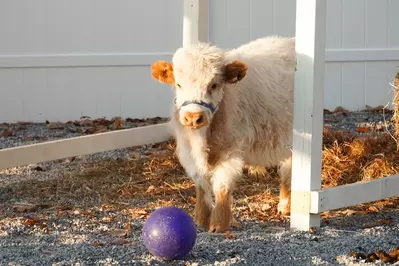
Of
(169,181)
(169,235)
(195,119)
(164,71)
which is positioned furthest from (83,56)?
(169,235)

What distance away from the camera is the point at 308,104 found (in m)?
5.53

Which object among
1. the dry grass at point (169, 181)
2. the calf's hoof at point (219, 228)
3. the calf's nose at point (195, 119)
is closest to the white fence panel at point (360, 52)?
the dry grass at point (169, 181)

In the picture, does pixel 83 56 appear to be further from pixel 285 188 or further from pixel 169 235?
pixel 169 235

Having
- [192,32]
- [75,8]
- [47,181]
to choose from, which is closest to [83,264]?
[47,181]

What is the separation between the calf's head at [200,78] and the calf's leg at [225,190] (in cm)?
40

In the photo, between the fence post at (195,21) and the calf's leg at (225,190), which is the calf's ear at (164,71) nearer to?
the calf's leg at (225,190)

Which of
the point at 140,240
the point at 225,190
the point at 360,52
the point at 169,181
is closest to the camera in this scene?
the point at 140,240

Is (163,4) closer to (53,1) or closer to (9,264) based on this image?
(53,1)

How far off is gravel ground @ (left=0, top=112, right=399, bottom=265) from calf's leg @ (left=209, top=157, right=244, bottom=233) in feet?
0.42

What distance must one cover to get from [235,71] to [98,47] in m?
5.10

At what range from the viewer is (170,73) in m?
5.76

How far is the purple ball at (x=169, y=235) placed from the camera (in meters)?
4.70

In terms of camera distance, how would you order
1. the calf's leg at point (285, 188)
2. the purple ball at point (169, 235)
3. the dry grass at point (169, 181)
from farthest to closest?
1. the dry grass at point (169, 181)
2. the calf's leg at point (285, 188)
3. the purple ball at point (169, 235)

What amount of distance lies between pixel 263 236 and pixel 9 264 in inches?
63.8
